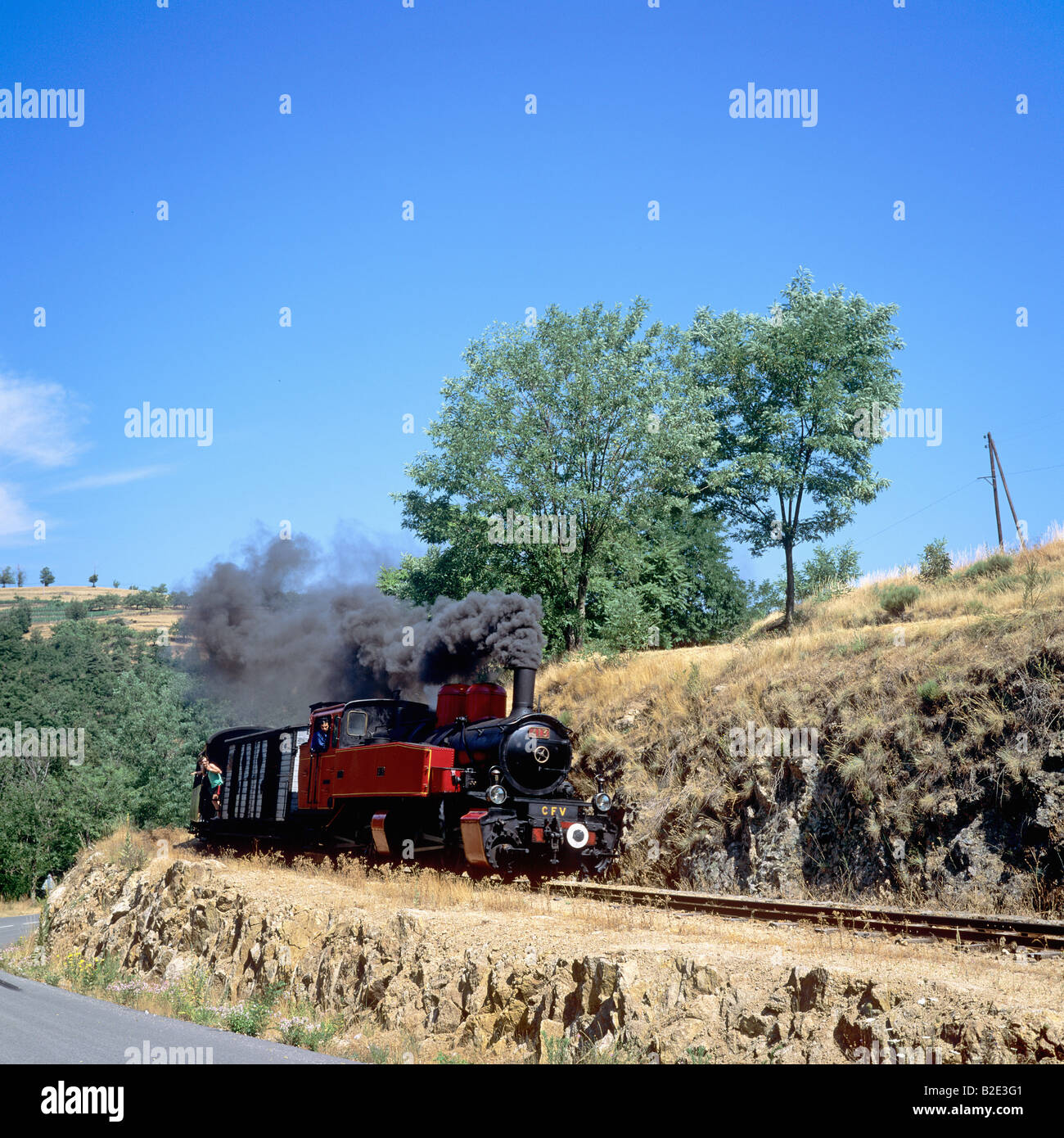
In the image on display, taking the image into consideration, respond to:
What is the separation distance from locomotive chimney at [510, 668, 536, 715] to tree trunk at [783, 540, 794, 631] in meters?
15.6

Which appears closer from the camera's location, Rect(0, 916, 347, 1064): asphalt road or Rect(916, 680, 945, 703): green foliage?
Rect(0, 916, 347, 1064): asphalt road

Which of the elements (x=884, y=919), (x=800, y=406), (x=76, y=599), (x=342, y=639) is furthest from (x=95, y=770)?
(x=76, y=599)

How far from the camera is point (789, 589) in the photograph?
32.7 meters

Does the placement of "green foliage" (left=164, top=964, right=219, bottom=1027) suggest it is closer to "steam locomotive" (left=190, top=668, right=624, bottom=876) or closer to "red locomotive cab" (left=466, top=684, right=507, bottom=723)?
"steam locomotive" (left=190, top=668, right=624, bottom=876)

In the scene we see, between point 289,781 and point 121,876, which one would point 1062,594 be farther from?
point 121,876

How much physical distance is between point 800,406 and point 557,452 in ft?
29.9

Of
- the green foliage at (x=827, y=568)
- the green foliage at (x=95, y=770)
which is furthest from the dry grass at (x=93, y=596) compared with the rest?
the green foliage at (x=827, y=568)

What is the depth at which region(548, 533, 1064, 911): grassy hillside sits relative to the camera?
12.7 meters

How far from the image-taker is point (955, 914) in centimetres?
1036

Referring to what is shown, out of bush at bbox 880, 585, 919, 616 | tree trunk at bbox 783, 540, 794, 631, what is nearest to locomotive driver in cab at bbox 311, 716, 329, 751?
bush at bbox 880, 585, 919, 616

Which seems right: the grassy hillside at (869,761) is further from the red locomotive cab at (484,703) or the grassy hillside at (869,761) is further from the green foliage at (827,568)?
the green foliage at (827,568)

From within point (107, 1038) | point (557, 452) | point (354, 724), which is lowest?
point (107, 1038)

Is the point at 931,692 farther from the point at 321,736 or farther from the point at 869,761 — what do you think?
the point at 321,736
